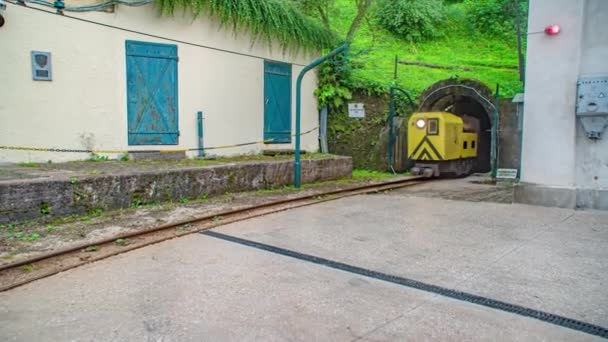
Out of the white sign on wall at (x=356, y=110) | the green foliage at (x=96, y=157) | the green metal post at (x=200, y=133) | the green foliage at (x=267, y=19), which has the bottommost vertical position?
the green foliage at (x=96, y=157)

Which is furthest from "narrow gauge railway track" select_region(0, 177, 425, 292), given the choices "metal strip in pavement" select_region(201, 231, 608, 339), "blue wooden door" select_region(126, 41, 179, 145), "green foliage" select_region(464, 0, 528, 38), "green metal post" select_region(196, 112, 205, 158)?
"green foliage" select_region(464, 0, 528, 38)

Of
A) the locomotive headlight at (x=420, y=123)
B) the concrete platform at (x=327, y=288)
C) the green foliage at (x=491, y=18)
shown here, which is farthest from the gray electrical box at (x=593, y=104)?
the green foliage at (x=491, y=18)

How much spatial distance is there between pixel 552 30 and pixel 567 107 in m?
1.22

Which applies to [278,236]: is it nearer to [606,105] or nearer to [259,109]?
[606,105]

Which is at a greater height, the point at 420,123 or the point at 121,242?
the point at 420,123

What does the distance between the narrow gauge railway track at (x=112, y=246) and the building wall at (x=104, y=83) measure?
3074 mm

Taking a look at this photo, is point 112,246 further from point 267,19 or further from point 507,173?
point 507,173

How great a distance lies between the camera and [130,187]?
6652 millimetres

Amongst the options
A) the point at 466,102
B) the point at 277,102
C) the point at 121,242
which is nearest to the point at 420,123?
the point at 277,102

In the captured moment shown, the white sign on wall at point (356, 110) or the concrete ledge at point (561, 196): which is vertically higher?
the white sign on wall at point (356, 110)

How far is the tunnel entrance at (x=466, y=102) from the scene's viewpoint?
1242cm

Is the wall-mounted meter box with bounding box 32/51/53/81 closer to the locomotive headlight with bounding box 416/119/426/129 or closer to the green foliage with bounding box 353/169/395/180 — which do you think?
the green foliage with bounding box 353/169/395/180

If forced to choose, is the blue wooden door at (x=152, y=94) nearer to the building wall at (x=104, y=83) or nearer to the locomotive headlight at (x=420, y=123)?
the building wall at (x=104, y=83)

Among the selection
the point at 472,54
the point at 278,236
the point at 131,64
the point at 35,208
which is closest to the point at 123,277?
the point at 278,236
